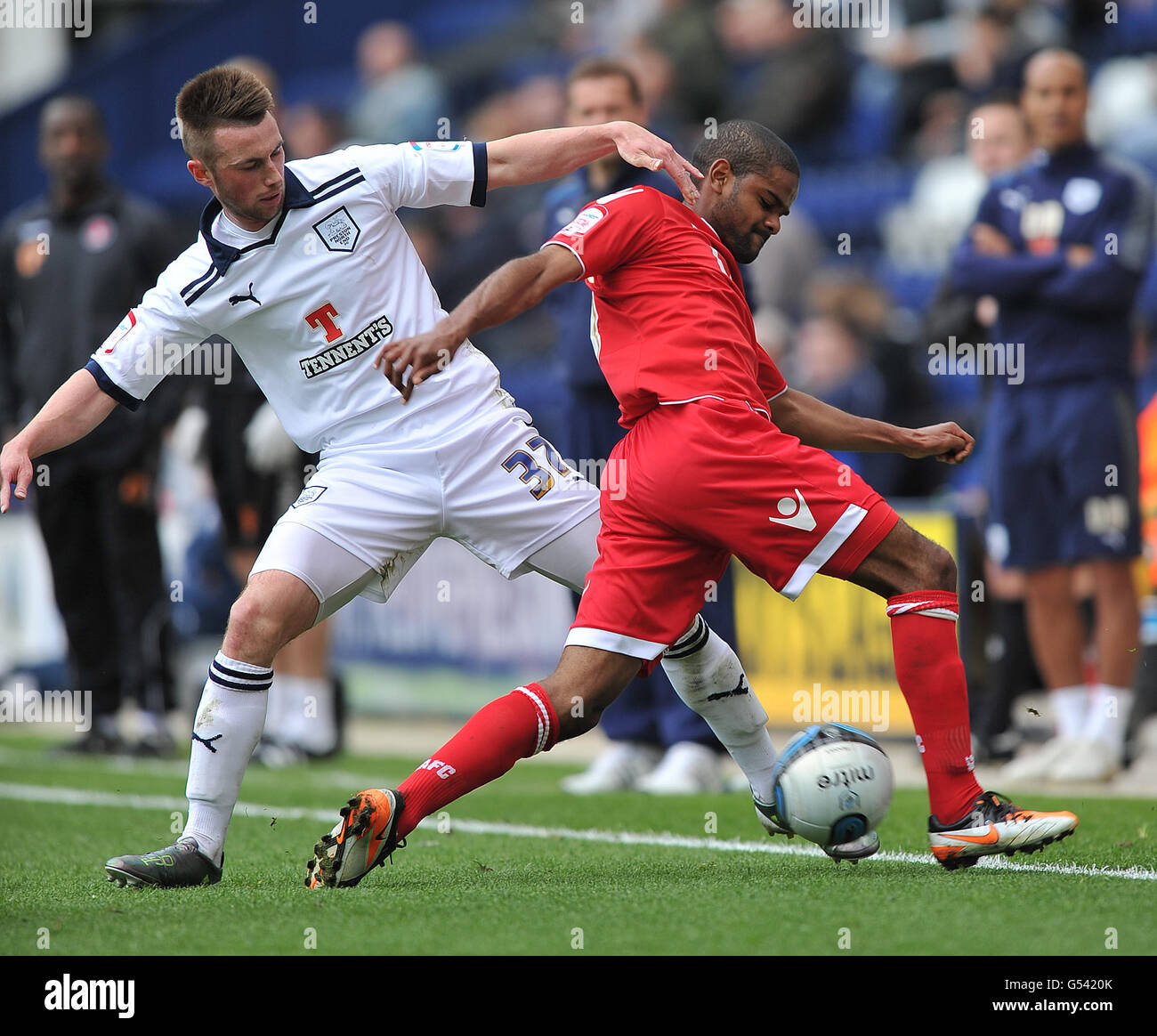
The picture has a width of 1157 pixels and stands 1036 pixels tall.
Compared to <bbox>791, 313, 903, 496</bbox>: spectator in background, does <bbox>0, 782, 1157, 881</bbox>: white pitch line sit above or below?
below

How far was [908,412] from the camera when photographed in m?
10.1

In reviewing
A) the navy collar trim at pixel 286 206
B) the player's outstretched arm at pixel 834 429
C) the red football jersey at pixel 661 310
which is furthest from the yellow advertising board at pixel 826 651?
the navy collar trim at pixel 286 206

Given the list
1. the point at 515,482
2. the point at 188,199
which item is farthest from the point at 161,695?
the point at 188,199

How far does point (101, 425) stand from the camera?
890 centimetres

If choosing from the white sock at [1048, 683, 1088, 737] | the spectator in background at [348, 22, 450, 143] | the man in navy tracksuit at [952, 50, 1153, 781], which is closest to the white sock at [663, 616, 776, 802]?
the man in navy tracksuit at [952, 50, 1153, 781]

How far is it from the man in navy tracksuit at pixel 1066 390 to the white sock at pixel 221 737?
385 cm

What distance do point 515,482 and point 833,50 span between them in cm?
892

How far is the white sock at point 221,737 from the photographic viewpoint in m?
4.47

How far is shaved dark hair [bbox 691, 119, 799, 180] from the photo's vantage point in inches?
178

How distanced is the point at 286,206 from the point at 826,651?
519 cm

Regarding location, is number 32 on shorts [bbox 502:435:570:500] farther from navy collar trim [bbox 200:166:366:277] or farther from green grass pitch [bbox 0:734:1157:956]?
green grass pitch [bbox 0:734:1157:956]

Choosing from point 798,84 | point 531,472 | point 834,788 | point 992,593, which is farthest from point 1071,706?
point 798,84

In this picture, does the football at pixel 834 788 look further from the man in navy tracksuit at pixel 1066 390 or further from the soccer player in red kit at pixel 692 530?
the man in navy tracksuit at pixel 1066 390

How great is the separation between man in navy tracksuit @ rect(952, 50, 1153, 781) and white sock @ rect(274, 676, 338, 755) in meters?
3.58
